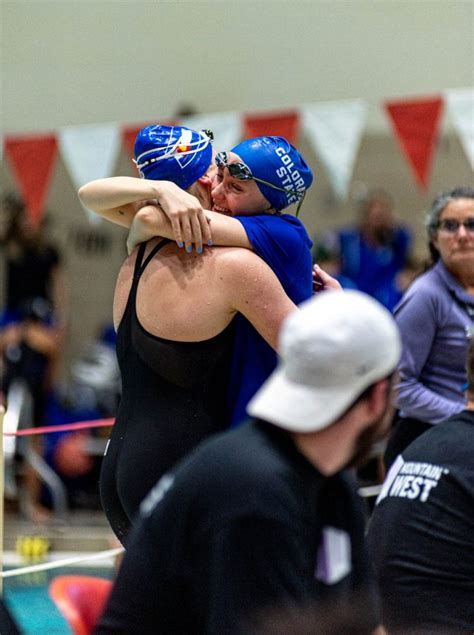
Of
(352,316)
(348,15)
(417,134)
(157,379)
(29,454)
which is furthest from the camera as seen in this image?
(348,15)

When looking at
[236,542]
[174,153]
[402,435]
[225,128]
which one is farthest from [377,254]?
[236,542]

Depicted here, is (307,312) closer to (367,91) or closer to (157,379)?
(157,379)

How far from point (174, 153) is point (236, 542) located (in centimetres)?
131

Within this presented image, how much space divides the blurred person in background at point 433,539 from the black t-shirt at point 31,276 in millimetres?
6299

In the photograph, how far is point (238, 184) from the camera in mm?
2639

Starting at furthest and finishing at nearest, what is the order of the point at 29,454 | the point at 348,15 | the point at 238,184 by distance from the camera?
the point at 348,15, the point at 29,454, the point at 238,184

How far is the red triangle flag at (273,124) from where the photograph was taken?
660 cm

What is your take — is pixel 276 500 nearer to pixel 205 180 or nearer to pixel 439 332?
pixel 205 180

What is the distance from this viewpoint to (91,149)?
22.9 feet

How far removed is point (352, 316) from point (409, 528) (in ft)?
3.70

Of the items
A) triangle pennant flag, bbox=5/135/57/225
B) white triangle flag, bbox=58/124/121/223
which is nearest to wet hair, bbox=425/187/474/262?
white triangle flag, bbox=58/124/121/223

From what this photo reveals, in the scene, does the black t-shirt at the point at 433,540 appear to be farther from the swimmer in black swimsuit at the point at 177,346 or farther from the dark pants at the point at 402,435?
the dark pants at the point at 402,435

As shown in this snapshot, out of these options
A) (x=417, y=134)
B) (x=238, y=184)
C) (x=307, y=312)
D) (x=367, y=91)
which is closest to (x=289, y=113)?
(x=417, y=134)

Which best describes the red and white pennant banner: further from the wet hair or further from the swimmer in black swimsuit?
the swimmer in black swimsuit
